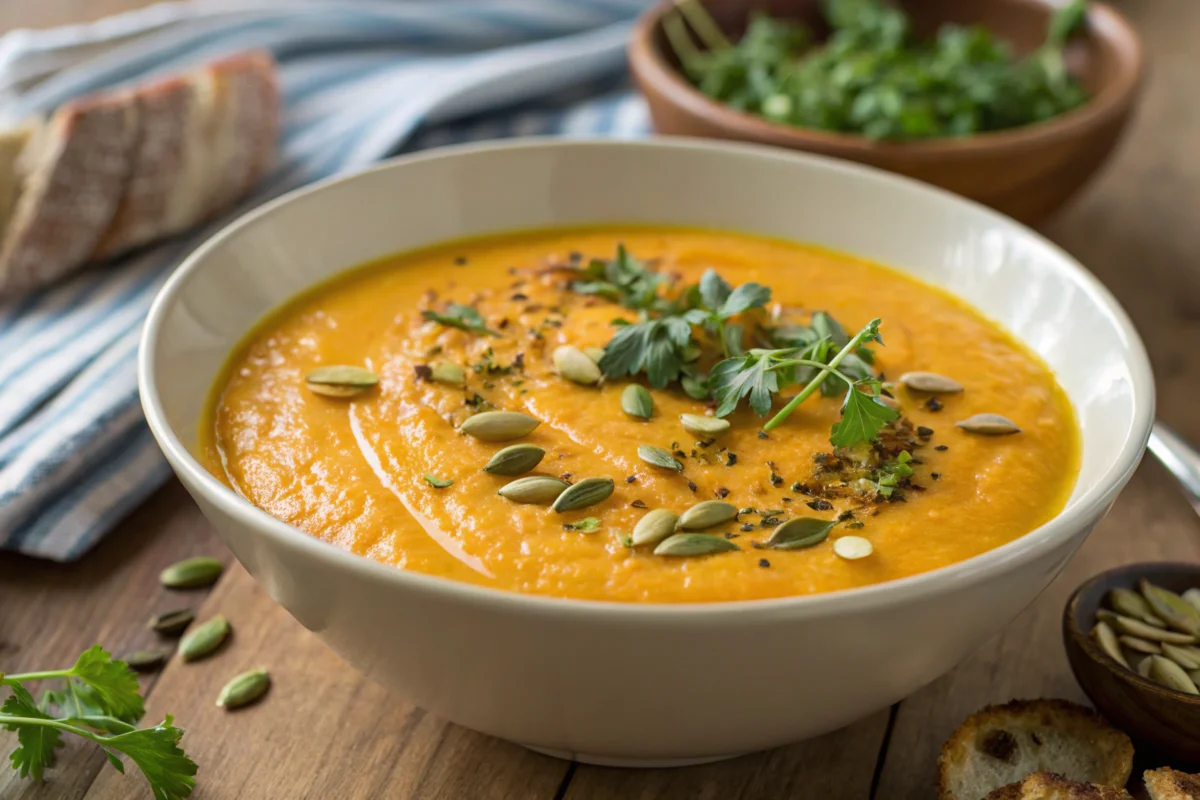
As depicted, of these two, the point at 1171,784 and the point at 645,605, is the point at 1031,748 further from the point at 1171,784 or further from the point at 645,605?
the point at 645,605

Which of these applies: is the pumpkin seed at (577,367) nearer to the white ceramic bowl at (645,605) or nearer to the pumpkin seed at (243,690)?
the white ceramic bowl at (645,605)

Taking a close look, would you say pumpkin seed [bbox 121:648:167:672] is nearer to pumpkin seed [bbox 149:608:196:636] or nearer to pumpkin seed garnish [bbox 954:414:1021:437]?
pumpkin seed [bbox 149:608:196:636]

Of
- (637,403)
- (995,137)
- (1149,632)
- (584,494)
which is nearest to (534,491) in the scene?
(584,494)

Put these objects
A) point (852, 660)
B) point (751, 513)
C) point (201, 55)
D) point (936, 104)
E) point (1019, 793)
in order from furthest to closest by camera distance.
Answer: point (201, 55)
point (936, 104)
point (751, 513)
point (1019, 793)
point (852, 660)

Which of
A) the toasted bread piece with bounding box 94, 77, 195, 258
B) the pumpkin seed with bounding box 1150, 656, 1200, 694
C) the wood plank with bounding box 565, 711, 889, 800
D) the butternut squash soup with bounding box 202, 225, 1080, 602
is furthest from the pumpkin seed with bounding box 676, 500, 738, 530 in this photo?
the toasted bread piece with bounding box 94, 77, 195, 258

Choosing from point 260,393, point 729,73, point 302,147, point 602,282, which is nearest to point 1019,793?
point 602,282

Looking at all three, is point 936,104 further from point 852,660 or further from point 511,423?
point 852,660

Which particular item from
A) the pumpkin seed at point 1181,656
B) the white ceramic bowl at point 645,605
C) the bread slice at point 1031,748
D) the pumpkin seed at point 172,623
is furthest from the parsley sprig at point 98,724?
the pumpkin seed at point 1181,656
